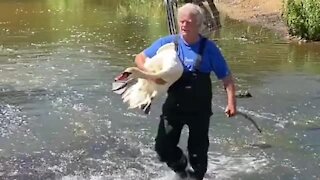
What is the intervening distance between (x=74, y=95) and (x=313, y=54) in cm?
766

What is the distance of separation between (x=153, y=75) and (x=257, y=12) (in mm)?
20779

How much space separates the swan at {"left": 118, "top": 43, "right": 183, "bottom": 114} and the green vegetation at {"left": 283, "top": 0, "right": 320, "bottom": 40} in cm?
1387

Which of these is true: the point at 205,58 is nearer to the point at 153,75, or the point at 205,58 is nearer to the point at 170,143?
the point at 153,75

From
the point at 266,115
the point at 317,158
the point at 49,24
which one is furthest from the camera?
the point at 49,24

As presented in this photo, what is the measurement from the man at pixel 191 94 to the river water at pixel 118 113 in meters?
0.91

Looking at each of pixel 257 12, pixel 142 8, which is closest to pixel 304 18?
pixel 257 12

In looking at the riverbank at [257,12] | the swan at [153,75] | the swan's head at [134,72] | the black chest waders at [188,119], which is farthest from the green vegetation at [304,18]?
the swan's head at [134,72]

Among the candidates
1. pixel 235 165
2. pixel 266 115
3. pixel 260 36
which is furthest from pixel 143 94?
pixel 260 36

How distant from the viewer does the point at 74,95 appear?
12.4m

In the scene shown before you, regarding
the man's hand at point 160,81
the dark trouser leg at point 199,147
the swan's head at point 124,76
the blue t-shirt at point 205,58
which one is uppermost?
the blue t-shirt at point 205,58

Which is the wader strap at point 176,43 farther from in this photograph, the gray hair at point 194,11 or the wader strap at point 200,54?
the gray hair at point 194,11

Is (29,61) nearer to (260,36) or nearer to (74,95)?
(74,95)

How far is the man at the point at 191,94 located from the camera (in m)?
6.50

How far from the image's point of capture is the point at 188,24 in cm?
636
